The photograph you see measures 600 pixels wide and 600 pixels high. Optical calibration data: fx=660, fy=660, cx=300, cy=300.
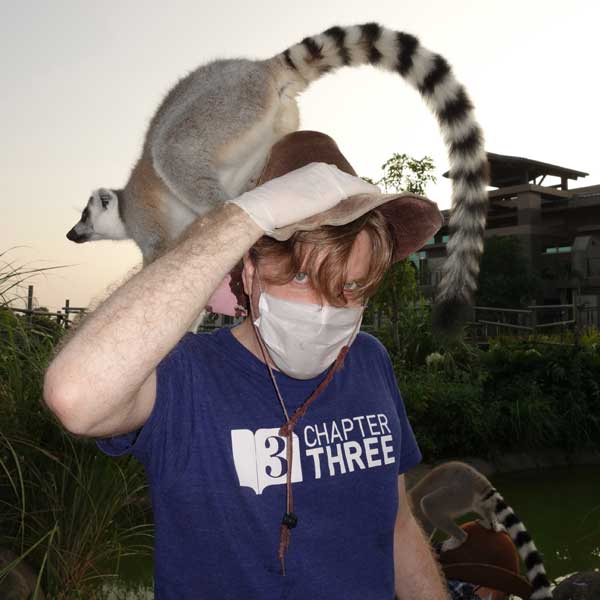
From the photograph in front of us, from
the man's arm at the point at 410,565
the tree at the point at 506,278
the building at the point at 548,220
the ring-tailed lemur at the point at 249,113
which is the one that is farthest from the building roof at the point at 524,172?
the man's arm at the point at 410,565

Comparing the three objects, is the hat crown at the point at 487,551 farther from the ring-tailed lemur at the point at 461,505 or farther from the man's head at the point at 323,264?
the man's head at the point at 323,264

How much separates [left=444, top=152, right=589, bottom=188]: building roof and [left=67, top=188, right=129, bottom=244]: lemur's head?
1245 inches

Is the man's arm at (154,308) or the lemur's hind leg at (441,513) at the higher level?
the man's arm at (154,308)

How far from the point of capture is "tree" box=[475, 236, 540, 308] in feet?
105

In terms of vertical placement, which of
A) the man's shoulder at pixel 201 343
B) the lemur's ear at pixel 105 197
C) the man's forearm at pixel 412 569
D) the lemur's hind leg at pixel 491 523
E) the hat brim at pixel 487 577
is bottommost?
the lemur's hind leg at pixel 491 523

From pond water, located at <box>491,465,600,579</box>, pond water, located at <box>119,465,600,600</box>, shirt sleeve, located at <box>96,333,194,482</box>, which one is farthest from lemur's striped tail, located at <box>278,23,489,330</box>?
pond water, located at <box>491,465,600,579</box>

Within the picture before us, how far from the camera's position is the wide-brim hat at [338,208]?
4.64ft

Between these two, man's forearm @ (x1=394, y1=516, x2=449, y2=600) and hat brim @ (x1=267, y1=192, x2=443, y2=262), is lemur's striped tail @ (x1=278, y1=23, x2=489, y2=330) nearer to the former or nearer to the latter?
hat brim @ (x1=267, y1=192, x2=443, y2=262)

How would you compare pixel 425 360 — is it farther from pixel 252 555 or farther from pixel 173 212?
pixel 252 555

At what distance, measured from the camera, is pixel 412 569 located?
1.95 meters

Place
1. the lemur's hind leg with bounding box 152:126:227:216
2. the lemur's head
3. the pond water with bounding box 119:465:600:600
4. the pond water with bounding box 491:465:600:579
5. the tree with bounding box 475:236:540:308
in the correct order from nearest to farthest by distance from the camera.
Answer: the lemur's hind leg with bounding box 152:126:227:216 < the lemur's head < the pond water with bounding box 119:465:600:600 < the pond water with bounding box 491:465:600:579 < the tree with bounding box 475:236:540:308

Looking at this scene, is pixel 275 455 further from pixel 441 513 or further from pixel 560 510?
pixel 560 510

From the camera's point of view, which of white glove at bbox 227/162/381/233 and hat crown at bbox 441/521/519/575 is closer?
white glove at bbox 227/162/381/233

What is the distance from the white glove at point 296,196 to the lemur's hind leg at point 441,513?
3583 millimetres
